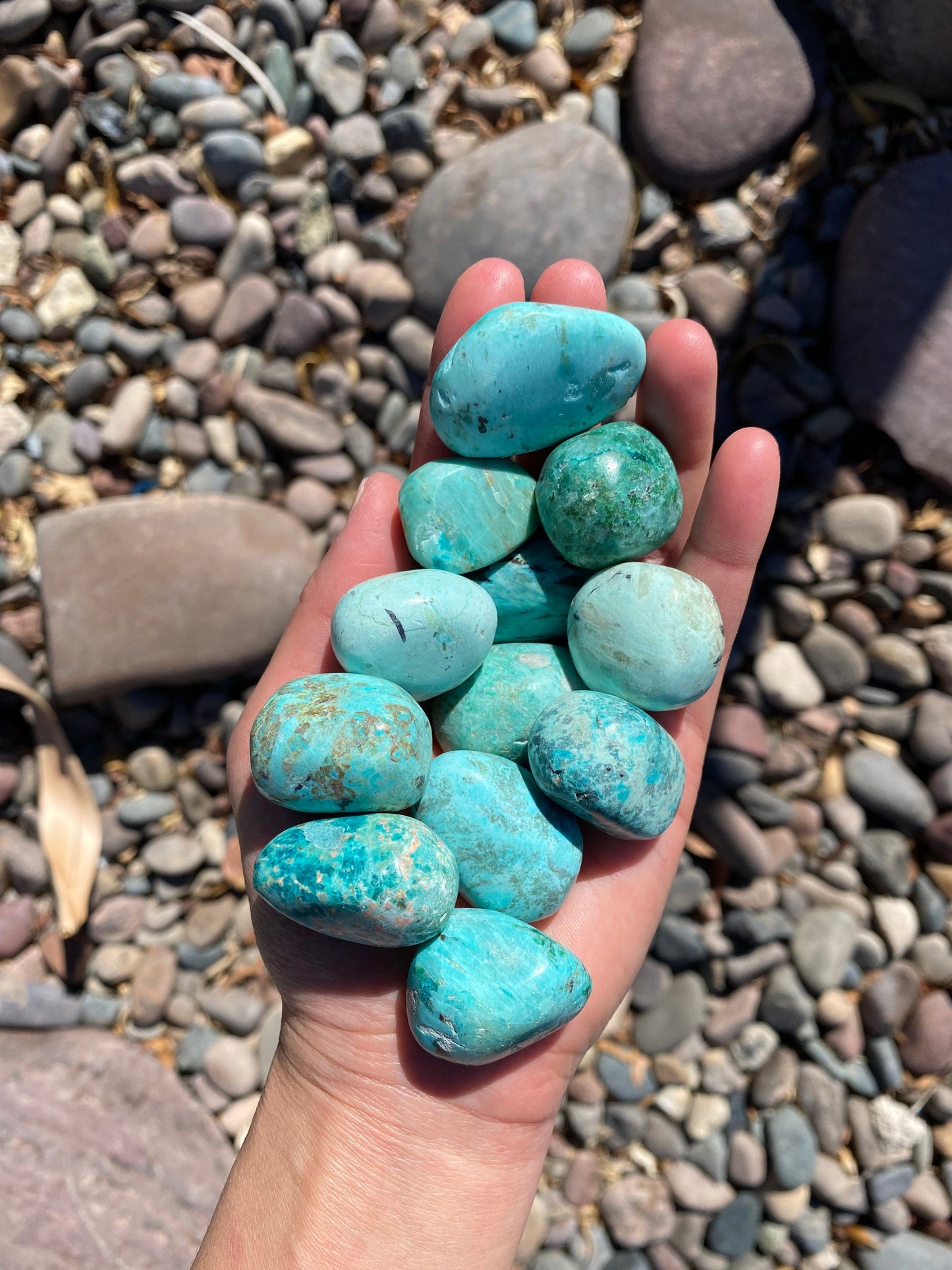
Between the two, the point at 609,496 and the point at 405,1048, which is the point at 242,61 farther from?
the point at 405,1048

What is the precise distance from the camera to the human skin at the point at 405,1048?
1406 millimetres

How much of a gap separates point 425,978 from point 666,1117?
1.18 m

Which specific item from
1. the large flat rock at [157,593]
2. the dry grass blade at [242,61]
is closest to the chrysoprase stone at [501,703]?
the large flat rock at [157,593]

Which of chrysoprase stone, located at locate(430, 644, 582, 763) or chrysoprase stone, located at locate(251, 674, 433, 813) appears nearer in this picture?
chrysoprase stone, located at locate(251, 674, 433, 813)

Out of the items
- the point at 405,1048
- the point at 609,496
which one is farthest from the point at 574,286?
the point at 405,1048

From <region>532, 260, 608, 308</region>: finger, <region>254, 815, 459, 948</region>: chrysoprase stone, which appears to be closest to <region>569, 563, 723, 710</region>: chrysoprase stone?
<region>254, 815, 459, 948</region>: chrysoprase stone

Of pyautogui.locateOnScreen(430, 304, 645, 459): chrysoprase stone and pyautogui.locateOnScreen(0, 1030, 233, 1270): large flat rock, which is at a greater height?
pyautogui.locateOnScreen(430, 304, 645, 459): chrysoprase stone

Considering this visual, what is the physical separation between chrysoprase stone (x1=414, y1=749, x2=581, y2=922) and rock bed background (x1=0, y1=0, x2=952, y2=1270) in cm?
87

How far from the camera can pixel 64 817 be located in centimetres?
221

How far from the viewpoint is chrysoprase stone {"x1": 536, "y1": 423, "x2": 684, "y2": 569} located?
4.87 ft

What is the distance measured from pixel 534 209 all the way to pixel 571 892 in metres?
1.59

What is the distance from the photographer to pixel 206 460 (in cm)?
237

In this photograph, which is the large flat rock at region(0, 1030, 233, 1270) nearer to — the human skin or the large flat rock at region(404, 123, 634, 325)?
the human skin

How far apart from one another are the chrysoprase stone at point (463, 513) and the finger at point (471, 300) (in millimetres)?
172
